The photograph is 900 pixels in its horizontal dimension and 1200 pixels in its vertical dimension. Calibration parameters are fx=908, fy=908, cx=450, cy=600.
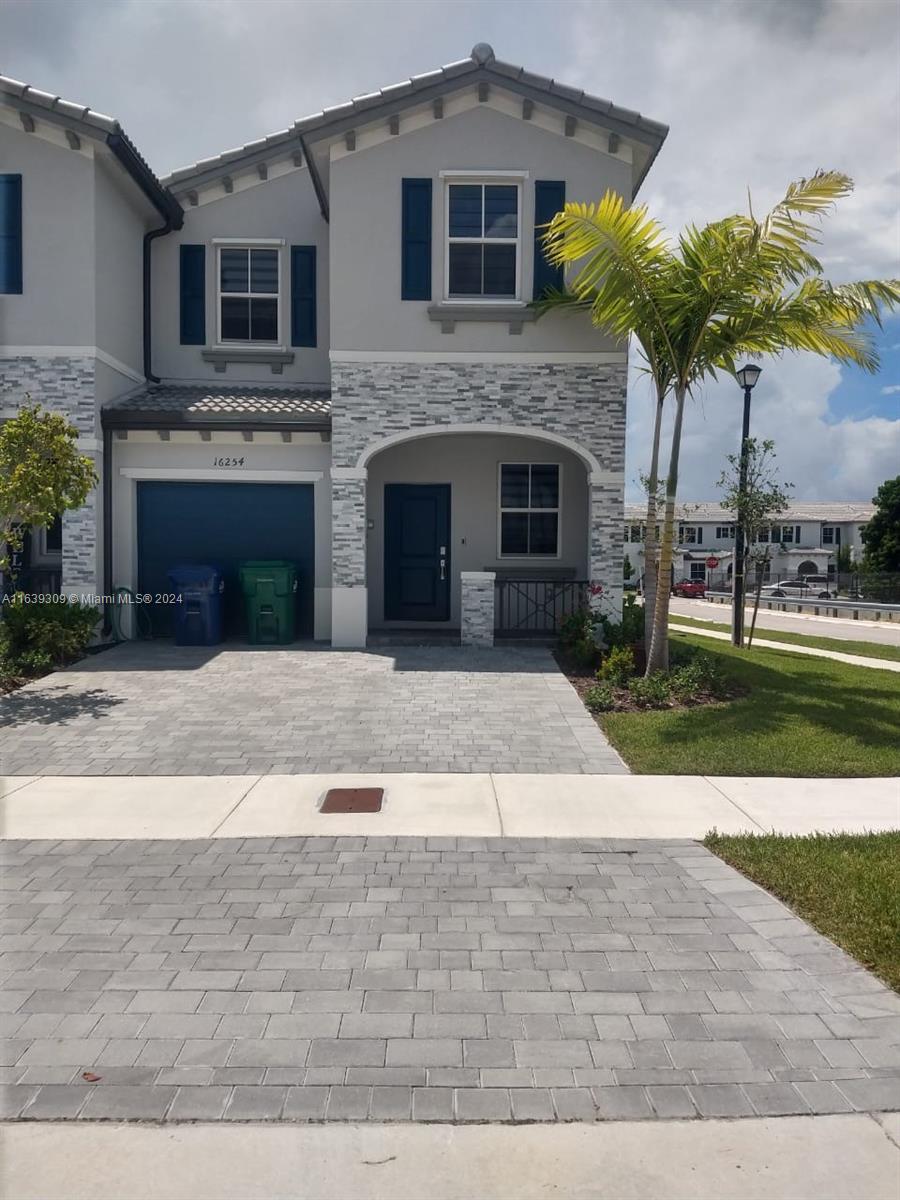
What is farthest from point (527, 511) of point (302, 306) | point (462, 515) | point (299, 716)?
point (299, 716)

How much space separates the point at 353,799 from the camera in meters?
6.96

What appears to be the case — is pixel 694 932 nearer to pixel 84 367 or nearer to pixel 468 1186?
pixel 468 1186

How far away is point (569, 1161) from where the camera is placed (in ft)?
10.1

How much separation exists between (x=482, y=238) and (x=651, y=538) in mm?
5143

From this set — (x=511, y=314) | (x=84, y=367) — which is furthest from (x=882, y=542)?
(x=84, y=367)

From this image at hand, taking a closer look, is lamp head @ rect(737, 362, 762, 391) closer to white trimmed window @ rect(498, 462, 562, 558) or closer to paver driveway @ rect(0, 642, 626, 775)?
white trimmed window @ rect(498, 462, 562, 558)

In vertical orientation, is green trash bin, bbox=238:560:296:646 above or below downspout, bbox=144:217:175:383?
below

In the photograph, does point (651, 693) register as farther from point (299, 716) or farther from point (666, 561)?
point (299, 716)

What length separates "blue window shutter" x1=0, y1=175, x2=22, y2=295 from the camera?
42.4 feet

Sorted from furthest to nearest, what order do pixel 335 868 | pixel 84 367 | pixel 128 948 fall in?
1. pixel 84 367
2. pixel 335 868
3. pixel 128 948

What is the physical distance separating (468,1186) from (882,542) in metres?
54.6

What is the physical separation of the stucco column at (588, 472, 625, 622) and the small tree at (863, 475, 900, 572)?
139 feet

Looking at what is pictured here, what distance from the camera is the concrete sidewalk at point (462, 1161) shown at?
2943 mm

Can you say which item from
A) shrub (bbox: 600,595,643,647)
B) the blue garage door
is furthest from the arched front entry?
shrub (bbox: 600,595,643,647)
